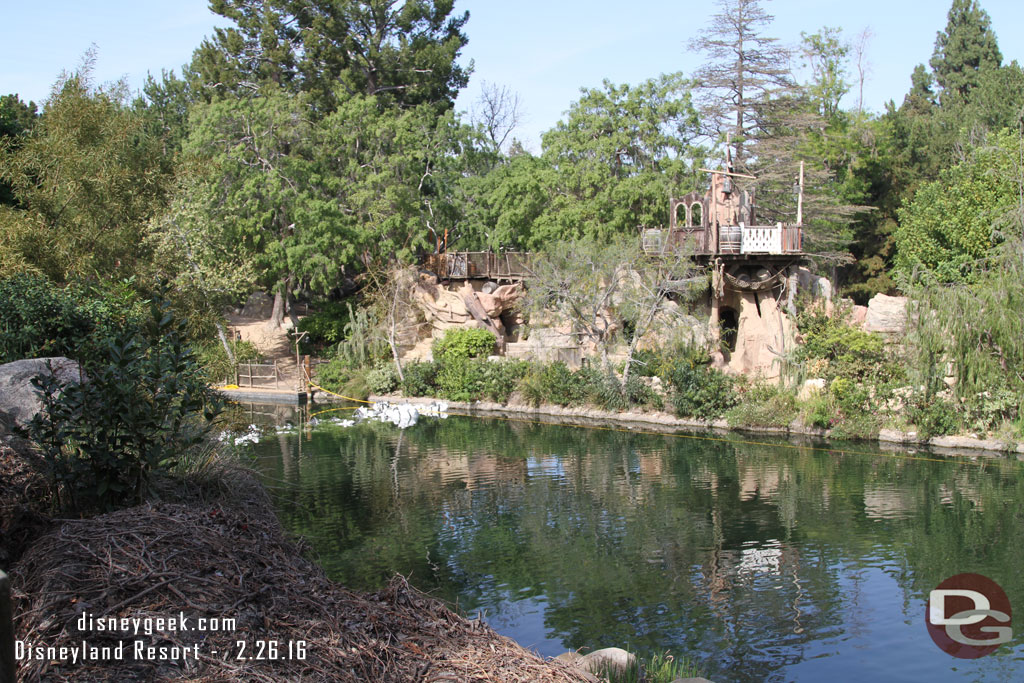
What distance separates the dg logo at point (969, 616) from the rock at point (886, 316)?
10.1 m

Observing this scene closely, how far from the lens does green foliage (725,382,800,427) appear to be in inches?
869

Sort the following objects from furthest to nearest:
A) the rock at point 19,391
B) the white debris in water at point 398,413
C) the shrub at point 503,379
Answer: the shrub at point 503,379, the white debris in water at point 398,413, the rock at point 19,391

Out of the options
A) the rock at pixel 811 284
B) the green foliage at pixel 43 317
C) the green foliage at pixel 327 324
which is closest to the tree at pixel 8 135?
the green foliage at pixel 43 317

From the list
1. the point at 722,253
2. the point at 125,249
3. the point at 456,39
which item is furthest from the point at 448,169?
the point at 125,249

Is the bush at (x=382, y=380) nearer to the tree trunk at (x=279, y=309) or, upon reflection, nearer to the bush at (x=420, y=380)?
the bush at (x=420, y=380)

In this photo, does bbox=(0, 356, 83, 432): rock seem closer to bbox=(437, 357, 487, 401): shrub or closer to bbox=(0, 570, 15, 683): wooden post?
bbox=(0, 570, 15, 683): wooden post

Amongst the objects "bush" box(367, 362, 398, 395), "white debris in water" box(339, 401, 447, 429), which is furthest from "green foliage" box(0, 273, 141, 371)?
"bush" box(367, 362, 398, 395)

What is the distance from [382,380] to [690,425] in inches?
433

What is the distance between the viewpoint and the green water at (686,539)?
9602 mm

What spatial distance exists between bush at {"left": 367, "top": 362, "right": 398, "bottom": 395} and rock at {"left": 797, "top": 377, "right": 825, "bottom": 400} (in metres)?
13.4

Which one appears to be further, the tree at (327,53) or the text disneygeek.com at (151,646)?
the tree at (327,53)

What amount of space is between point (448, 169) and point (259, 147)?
284 inches

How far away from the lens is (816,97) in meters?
37.0

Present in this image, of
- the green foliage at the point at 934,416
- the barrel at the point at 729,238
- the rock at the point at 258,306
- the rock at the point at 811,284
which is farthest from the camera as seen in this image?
the rock at the point at 258,306
